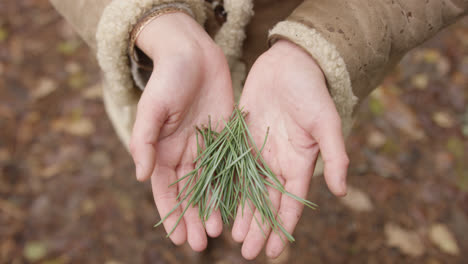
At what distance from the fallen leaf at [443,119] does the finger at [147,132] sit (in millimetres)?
1966

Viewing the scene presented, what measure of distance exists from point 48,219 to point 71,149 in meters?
0.43

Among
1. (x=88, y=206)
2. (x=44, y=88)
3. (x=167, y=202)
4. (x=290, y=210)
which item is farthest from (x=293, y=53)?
(x=44, y=88)

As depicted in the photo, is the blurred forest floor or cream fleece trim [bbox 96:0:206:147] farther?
the blurred forest floor

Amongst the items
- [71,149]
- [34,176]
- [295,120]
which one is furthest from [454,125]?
[34,176]

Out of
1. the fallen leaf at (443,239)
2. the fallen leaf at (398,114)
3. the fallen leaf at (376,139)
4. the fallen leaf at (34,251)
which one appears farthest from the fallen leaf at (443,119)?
the fallen leaf at (34,251)

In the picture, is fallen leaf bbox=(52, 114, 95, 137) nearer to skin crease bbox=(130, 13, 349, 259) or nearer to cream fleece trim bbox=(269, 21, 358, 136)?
skin crease bbox=(130, 13, 349, 259)

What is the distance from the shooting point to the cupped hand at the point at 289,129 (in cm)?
89

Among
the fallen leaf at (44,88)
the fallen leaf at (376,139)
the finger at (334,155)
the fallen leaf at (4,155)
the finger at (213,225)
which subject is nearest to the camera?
the finger at (334,155)

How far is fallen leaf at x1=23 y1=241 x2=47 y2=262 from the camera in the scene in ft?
5.88

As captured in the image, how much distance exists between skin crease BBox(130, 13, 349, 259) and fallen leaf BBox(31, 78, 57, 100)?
5.28 feet

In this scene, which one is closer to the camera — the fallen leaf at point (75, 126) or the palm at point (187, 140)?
the palm at point (187, 140)

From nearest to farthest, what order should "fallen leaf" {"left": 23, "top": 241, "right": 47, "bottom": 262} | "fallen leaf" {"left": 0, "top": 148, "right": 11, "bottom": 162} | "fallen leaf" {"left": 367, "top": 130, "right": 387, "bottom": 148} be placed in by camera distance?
"fallen leaf" {"left": 23, "top": 241, "right": 47, "bottom": 262} < "fallen leaf" {"left": 0, "top": 148, "right": 11, "bottom": 162} < "fallen leaf" {"left": 367, "top": 130, "right": 387, "bottom": 148}

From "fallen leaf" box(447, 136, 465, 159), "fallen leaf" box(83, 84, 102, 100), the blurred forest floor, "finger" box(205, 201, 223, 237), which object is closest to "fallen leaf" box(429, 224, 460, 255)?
the blurred forest floor

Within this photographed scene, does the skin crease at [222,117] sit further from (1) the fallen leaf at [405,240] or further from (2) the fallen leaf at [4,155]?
(2) the fallen leaf at [4,155]
